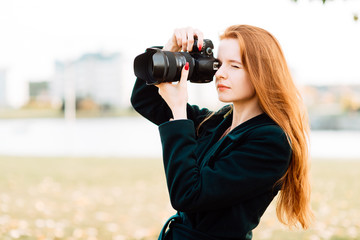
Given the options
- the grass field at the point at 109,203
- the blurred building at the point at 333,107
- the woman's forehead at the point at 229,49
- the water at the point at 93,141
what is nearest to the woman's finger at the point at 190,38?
the woman's forehead at the point at 229,49

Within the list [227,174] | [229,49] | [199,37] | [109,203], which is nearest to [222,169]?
[227,174]

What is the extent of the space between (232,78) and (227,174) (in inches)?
14.2

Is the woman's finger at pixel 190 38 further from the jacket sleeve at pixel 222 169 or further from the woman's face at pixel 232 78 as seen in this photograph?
the jacket sleeve at pixel 222 169

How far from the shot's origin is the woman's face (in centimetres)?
144

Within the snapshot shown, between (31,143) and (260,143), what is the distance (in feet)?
55.5

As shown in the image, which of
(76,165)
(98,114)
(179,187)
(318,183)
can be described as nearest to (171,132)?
(179,187)

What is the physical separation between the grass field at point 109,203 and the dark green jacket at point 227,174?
3028 mm

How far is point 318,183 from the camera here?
23.9ft

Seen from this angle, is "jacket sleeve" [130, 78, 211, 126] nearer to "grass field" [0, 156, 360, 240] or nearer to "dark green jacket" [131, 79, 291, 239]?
"dark green jacket" [131, 79, 291, 239]

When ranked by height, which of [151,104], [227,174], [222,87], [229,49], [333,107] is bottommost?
[333,107]

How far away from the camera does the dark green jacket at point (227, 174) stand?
4.18 feet

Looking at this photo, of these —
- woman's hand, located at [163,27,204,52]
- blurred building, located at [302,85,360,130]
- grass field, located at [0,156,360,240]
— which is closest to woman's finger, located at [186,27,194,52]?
woman's hand, located at [163,27,204,52]

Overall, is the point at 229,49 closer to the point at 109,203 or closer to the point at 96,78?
the point at 109,203

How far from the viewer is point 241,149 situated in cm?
135
